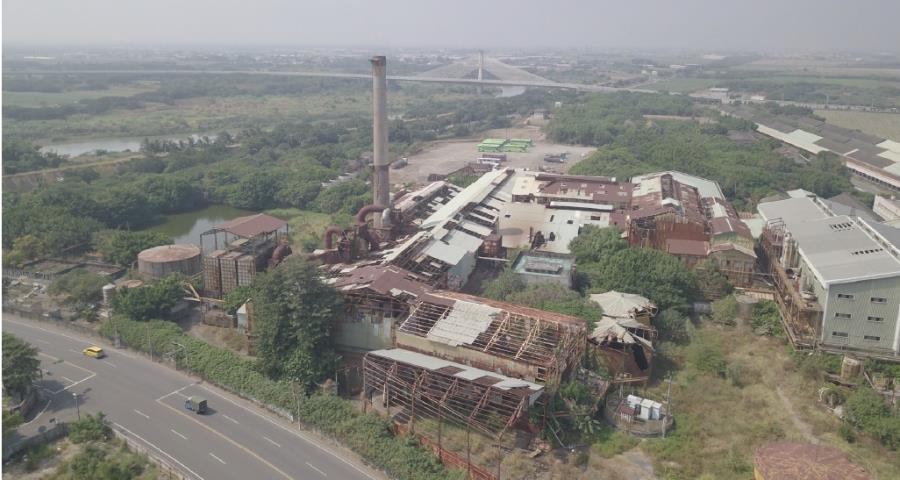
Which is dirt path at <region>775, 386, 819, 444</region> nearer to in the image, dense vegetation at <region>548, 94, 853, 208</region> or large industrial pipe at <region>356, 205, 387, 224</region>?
large industrial pipe at <region>356, 205, 387, 224</region>

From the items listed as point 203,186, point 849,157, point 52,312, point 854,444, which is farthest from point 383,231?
point 849,157

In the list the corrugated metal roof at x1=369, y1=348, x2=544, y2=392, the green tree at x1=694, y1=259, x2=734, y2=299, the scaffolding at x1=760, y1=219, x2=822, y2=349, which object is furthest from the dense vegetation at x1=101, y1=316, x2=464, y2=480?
the green tree at x1=694, y1=259, x2=734, y2=299

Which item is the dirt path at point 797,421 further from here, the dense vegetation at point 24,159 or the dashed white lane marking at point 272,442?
the dense vegetation at point 24,159

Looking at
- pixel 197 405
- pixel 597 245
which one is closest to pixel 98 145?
pixel 597 245

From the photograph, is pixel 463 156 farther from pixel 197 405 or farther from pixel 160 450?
pixel 160 450

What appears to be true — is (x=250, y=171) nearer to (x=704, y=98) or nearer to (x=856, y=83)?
(x=704, y=98)
